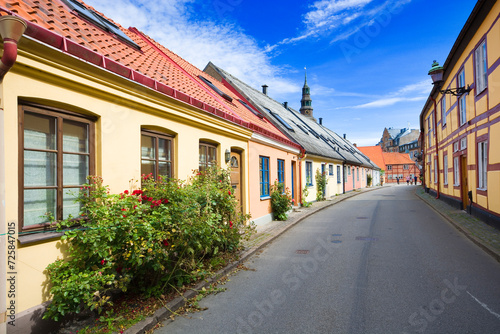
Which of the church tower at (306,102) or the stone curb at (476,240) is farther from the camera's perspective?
the church tower at (306,102)

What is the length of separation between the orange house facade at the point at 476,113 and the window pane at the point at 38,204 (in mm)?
10304

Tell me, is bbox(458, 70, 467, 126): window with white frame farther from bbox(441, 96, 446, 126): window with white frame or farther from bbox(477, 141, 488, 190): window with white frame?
bbox(441, 96, 446, 126): window with white frame

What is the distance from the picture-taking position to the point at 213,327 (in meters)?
3.72

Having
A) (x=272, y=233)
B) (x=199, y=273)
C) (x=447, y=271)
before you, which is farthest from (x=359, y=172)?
(x=199, y=273)

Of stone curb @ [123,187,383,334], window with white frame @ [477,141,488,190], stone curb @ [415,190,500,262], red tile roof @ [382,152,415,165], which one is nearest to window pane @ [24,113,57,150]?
stone curb @ [123,187,383,334]

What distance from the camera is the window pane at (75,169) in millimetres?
4012

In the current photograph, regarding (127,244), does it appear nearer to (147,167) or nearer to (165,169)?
(147,167)

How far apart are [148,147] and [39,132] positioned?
6.81 feet

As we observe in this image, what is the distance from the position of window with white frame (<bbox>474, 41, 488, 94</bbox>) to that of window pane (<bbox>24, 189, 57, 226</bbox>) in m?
11.5

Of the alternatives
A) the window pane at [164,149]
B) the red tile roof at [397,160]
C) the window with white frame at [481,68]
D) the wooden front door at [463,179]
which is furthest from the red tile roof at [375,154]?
the window pane at [164,149]

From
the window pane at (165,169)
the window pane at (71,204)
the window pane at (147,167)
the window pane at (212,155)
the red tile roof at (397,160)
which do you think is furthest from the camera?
the red tile roof at (397,160)

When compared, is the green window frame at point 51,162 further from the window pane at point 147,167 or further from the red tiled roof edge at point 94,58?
the window pane at point 147,167

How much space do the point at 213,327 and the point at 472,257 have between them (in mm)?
5757

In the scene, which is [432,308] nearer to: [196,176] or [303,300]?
[303,300]
